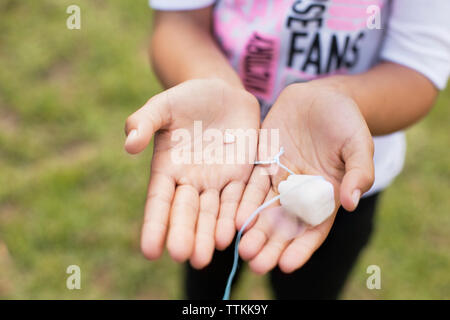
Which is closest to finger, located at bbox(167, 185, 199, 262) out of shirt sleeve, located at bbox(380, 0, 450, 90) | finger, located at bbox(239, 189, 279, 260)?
finger, located at bbox(239, 189, 279, 260)

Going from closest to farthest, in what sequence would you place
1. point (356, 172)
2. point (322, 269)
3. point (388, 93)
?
point (356, 172) → point (388, 93) → point (322, 269)

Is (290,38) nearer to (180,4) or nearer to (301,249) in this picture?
(180,4)

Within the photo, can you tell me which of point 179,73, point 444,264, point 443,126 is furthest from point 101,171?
point 443,126

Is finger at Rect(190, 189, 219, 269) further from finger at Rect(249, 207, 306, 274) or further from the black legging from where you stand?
the black legging

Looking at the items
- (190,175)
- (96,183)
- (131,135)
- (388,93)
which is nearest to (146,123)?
(131,135)

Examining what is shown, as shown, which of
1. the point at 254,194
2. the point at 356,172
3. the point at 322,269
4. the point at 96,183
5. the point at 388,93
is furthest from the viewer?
the point at 96,183
